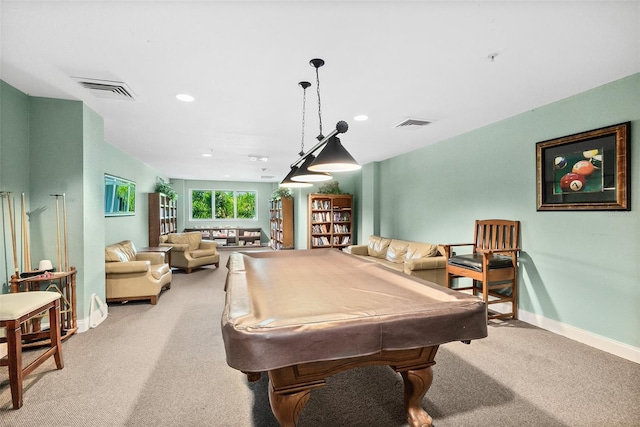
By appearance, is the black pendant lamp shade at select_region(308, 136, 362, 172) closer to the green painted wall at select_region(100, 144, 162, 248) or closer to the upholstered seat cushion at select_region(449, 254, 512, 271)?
the upholstered seat cushion at select_region(449, 254, 512, 271)

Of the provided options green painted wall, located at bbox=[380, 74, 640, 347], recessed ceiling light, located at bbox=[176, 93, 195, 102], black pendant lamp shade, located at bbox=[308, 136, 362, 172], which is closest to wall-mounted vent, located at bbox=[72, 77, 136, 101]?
recessed ceiling light, located at bbox=[176, 93, 195, 102]

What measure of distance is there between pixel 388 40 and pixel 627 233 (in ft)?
8.63

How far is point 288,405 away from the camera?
1481 mm

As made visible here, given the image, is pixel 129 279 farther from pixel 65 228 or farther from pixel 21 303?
pixel 21 303

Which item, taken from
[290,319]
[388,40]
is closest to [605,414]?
[290,319]

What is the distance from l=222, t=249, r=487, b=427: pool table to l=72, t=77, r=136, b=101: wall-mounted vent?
2102 millimetres

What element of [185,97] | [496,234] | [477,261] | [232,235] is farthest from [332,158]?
[232,235]

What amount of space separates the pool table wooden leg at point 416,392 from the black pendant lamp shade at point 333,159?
137 cm

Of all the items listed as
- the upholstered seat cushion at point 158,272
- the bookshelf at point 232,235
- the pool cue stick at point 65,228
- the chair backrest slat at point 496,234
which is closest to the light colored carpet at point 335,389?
the pool cue stick at point 65,228

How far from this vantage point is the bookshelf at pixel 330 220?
7.48m

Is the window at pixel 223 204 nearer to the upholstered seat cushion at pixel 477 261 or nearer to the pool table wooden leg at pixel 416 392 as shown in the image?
the upholstered seat cushion at pixel 477 261

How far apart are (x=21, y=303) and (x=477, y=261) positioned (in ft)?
13.6

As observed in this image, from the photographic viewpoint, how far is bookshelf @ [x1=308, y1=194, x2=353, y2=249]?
7.48 m

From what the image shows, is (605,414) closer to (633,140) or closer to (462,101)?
(633,140)
